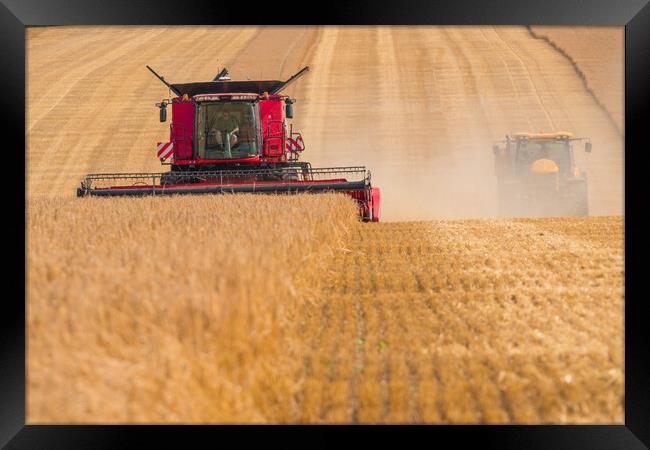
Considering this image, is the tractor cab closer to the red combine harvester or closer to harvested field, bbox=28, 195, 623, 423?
the red combine harvester

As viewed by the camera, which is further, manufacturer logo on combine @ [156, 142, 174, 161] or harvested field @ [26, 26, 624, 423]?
manufacturer logo on combine @ [156, 142, 174, 161]

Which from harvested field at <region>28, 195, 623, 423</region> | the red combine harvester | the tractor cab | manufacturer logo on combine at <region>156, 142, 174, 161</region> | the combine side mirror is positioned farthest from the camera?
the tractor cab

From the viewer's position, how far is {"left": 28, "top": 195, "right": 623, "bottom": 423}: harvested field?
11.6ft

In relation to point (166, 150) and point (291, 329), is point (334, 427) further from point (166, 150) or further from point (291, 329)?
point (166, 150)

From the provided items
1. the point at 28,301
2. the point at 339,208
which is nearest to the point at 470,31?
the point at 339,208

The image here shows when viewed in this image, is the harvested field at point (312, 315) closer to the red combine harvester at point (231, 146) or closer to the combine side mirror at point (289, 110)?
the red combine harvester at point (231, 146)

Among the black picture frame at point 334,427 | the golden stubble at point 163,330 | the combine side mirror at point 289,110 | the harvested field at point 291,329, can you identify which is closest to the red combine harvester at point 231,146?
the combine side mirror at point 289,110

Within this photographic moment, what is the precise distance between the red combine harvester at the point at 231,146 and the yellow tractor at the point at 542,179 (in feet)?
19.4

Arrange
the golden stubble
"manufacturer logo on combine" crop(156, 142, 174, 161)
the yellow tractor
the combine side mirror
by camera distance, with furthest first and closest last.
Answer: the yellow tractor
"manufacturer logo on combine" crop(156, 142, 174, 161)
the combine side mirror
the golden stubble

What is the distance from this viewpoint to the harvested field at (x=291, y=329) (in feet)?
11.6

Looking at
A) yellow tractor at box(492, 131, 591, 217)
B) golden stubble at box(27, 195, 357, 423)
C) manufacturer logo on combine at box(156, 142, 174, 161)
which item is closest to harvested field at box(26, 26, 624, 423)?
golden stubble at box(27, 195, 357, 423)

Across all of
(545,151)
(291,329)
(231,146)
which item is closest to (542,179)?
(545,151)

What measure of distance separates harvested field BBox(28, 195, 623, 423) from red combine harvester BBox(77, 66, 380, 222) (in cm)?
529

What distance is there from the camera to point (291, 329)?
582 cm
